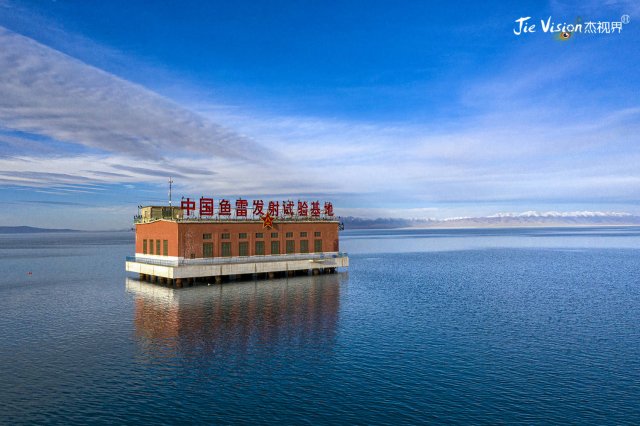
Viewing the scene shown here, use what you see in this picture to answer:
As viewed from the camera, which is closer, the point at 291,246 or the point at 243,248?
the point at 243,248

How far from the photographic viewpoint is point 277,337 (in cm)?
4522

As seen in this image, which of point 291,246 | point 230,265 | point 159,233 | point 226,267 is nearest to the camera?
point 226,267

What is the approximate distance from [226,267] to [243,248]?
541 centimetres

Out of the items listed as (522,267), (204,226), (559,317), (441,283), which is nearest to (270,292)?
(204,226)

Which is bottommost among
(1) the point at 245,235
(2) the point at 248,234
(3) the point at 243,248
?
(3) the point at 243,248

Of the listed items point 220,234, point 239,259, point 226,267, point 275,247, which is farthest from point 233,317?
point 275,247

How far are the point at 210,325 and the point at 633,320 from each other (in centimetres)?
4660

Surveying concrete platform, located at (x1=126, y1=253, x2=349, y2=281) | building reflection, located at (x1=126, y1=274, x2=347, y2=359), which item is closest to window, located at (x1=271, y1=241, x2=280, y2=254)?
concrete platform, located at (x1=126, y1=253, x2=349, y2=281)

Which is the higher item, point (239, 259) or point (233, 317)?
point (239, 259)

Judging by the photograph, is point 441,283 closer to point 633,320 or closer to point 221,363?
point 633,320

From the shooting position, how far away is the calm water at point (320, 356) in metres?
29.2

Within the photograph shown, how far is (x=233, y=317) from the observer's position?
176ft

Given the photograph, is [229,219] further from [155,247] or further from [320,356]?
[320,356]

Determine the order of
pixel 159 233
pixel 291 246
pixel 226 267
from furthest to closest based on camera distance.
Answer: pixel 291 246
pixel 159 233
pixel 226 267
